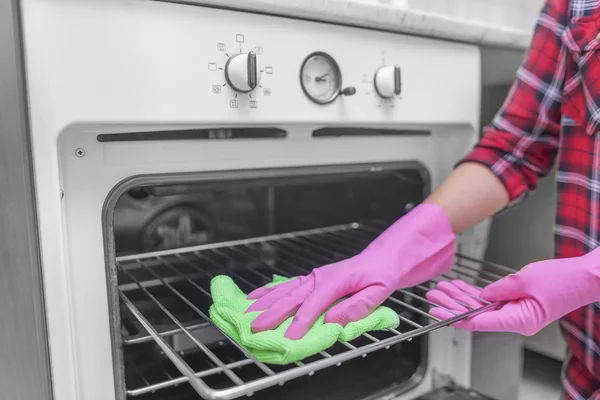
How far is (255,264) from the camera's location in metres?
0.93

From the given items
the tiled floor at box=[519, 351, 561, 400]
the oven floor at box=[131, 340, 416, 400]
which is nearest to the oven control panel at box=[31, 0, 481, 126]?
the oven floor at box=[131, 340, 416, 400]

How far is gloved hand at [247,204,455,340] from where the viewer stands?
0.56m

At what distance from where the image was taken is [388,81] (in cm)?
71

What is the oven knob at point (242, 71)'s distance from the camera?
1.87 ft

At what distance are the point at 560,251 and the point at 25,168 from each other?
750mm

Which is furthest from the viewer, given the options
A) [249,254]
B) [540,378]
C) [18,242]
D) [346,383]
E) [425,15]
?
[540,378]

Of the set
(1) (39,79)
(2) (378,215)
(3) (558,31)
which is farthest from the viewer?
(2) (378,215)

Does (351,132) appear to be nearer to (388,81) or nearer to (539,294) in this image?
(388,81)

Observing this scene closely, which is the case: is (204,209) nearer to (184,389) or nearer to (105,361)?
(184,389)

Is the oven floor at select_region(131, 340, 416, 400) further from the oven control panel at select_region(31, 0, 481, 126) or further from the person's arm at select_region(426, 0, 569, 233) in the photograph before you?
the oven control panel at select_region(31, 0, 481, 126)

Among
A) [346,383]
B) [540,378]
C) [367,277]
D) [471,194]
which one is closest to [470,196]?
[471,194]

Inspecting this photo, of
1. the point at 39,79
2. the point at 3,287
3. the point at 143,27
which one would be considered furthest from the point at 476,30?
the point at 3,287

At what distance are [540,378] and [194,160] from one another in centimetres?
93

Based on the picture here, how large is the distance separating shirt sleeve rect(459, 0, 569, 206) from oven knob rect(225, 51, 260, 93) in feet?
1.37
